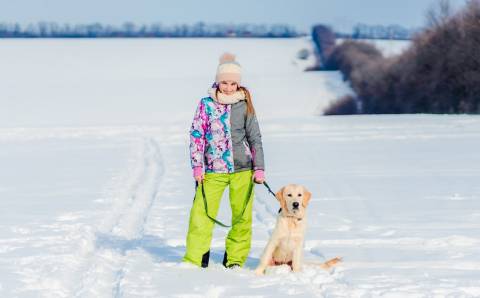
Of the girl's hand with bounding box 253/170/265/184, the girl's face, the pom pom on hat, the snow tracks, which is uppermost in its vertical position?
the pom pom on hat

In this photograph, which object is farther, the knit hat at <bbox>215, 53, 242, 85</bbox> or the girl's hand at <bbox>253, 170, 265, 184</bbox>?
the girl's hand at <bbox>253, 170, 265, 184</bbox>

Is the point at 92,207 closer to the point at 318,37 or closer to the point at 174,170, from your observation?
the point at 174,170

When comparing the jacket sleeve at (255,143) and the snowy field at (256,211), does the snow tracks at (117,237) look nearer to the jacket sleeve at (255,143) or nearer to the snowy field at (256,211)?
the snowy field at (256,211)

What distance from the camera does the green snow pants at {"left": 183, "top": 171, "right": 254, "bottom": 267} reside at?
21.9 feet

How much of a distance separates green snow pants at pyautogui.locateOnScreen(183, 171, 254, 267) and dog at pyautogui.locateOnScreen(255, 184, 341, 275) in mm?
425

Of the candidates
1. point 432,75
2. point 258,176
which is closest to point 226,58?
point 258,176

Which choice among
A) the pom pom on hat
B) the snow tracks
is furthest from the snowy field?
the pom pom on hat

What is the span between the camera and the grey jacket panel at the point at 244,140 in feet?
21.5

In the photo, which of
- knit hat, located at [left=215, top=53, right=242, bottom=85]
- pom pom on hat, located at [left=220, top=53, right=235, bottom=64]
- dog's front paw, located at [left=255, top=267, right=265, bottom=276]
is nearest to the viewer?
dog's front paw, located at [left=255, top=267, right=265, bottom=276]

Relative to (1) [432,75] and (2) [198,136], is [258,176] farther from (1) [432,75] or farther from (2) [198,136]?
(1) [432,75]

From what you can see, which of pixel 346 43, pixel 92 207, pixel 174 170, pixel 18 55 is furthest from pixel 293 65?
pixel 92 207

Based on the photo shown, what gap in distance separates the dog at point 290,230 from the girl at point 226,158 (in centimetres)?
41

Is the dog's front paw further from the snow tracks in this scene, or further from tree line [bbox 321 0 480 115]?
tree line [bbox 321 0 480 115]

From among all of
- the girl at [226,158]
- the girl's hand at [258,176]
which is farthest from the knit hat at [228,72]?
the girl's hand at [258,176]
